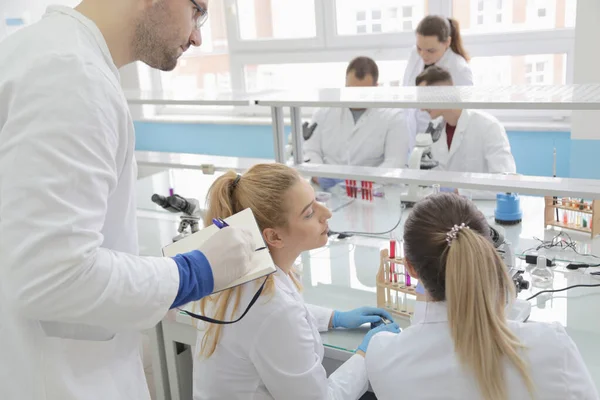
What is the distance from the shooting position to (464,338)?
4.09ft

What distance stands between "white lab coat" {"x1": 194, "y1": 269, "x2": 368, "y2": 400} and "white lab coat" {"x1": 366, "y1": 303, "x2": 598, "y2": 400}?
0.11m

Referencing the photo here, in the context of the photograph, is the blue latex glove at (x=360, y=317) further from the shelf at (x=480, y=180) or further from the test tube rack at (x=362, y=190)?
the test tube rack at (x=362, y=190)

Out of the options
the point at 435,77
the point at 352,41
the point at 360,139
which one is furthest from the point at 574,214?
the point at 352,41

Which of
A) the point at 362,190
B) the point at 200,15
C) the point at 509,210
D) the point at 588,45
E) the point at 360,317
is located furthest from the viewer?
the point at 588,45

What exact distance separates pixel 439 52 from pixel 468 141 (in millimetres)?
790

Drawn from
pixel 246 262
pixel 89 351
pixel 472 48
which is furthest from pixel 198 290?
pixel 472 48

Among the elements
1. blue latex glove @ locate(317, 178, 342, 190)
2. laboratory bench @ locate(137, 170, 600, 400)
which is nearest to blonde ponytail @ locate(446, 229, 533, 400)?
laboratory bench @ locate(137, 170, 600, 400)

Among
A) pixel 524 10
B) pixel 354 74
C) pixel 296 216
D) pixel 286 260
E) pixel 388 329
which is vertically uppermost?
pixel 524 10

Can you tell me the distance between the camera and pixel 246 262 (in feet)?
3.42

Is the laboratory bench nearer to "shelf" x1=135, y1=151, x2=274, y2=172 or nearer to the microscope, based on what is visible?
the microscope

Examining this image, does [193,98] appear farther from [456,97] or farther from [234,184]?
[456,97]

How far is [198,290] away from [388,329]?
75 centimetres

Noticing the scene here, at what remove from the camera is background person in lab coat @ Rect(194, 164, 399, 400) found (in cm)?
141

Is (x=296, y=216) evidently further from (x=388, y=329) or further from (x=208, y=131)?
(x=208, y=131)
